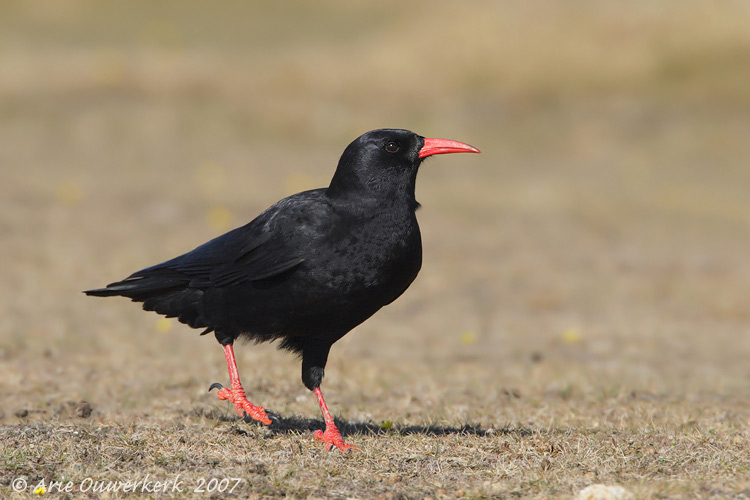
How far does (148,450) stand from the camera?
5.72 m

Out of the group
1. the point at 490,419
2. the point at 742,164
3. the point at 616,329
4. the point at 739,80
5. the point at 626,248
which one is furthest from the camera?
the point at 739,80

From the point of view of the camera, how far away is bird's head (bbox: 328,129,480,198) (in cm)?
642

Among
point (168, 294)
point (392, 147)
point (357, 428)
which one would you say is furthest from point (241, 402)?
point (392, 147)

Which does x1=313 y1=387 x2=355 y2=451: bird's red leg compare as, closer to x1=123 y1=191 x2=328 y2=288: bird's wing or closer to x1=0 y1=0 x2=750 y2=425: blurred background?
x1=123 y1=191 x2=328 y2=288: bird's wing

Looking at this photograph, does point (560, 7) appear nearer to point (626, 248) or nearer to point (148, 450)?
point (626, 248)

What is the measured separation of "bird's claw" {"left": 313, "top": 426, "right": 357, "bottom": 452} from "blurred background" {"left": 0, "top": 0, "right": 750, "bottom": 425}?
1.72 m

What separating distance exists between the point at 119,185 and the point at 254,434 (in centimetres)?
1248

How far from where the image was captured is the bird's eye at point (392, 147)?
6.52 metres

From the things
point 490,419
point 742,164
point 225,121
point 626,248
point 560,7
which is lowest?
point 490,419

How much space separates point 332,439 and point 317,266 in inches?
45.8

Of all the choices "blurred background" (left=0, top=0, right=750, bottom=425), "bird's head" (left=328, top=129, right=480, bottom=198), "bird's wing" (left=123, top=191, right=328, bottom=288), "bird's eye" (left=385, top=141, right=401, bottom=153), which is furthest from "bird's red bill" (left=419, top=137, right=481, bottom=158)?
"blurred background" (left=0, top=0, right=750, bottom=425)

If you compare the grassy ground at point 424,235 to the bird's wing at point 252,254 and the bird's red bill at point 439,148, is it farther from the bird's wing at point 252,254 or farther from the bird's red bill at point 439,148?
the bird's red bill at point 439,148

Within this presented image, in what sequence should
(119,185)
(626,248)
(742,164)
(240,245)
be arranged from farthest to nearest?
1. (742,164)
2. (119,185)
3. (626,248)
4. (240,245)

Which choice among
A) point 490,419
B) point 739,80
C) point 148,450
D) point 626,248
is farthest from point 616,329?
point 739,80
